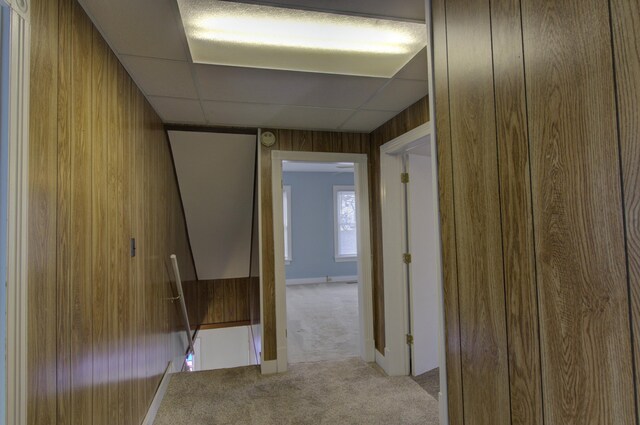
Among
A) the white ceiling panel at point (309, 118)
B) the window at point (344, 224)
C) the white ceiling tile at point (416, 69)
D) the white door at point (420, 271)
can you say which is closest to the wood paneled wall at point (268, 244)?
the white ceiling panel at point (309, 118)

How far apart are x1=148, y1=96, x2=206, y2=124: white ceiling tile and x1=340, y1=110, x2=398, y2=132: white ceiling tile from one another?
127cm

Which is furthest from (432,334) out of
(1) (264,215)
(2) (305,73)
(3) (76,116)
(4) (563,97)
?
(3) (76,116)

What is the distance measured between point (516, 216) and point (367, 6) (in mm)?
1108

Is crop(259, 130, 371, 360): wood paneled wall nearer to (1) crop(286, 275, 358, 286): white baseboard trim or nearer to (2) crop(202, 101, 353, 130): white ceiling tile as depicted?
(2) crop(202, 101, 353, 130): white ceiling tile

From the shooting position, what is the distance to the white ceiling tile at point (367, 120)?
107 inches

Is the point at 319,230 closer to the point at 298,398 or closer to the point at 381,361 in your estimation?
the point at 381,361

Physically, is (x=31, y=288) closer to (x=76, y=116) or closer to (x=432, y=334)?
(x=76, y=116)

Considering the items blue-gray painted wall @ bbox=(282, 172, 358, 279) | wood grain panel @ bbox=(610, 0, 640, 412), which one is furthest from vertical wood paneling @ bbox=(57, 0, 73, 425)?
blue-gray painted wall @ bbox=(282, 172, 358, 279)

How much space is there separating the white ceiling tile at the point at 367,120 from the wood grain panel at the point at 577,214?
1949 millimetres

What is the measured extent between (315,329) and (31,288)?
3934mm

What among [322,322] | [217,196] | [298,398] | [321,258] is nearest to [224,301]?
[322,322]

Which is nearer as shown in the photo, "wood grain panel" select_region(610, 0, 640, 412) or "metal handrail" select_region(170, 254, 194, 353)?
"wood grain panel" select_region(610, 0, 640, 412)

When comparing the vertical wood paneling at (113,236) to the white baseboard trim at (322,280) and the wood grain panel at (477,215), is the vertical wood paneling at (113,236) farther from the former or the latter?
the white baseboard trim at (322,280)

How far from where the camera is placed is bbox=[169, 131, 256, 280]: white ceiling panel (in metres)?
3.23
